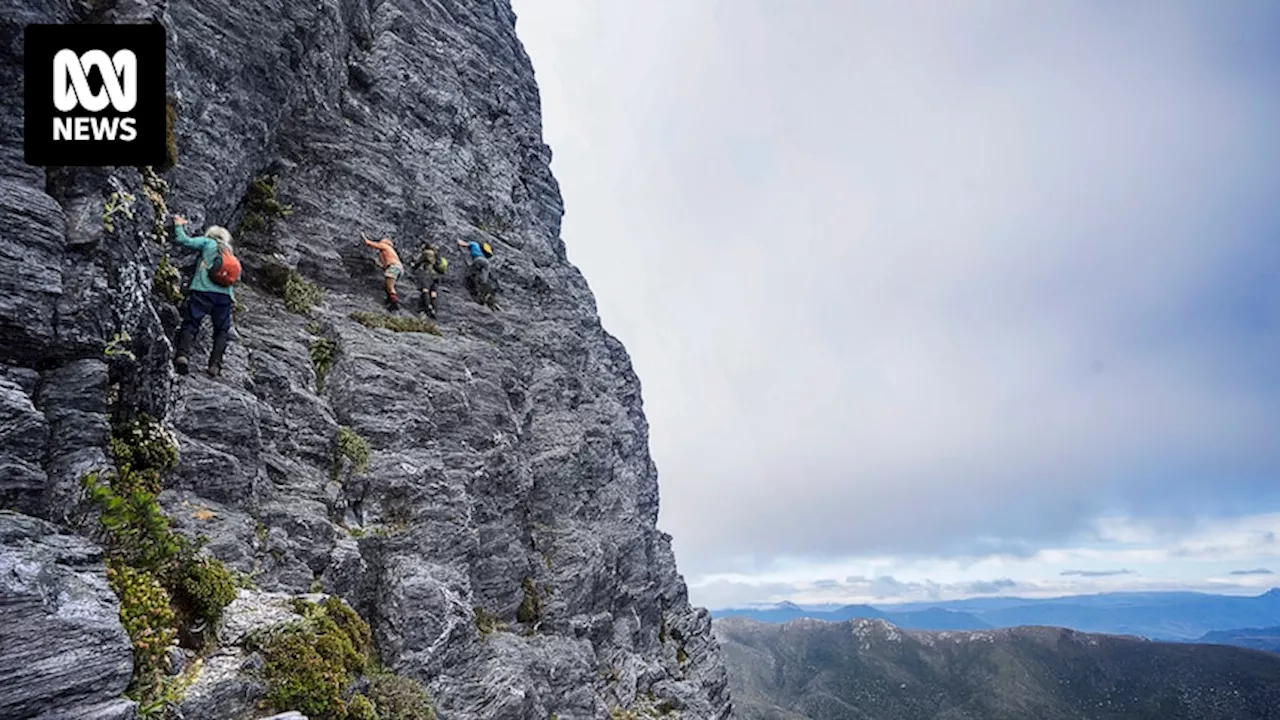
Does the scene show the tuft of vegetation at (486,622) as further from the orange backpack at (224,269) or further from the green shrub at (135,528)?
the orange backpack at (224,269)

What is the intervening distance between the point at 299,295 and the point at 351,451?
21.8ft

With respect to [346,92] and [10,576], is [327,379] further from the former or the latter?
[346,92]

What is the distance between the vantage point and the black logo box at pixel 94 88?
1105cm

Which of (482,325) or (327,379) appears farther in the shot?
(482,325)

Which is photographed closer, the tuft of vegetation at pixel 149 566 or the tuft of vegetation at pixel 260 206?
the tuft of vegetation at pixel 149 566

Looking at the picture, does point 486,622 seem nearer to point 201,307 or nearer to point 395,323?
point 395,323

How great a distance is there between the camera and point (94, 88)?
12453mm

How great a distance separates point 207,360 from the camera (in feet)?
54.5

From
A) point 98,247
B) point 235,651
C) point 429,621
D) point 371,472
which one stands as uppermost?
point 98,247

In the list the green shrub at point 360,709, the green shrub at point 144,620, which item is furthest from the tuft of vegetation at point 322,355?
the green shrub at point 144,620

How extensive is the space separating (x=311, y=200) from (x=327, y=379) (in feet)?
29.5

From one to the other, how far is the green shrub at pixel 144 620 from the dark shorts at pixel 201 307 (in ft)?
22.7

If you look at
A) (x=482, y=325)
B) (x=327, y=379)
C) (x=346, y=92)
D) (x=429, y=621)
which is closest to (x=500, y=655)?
(x=429, y=621)

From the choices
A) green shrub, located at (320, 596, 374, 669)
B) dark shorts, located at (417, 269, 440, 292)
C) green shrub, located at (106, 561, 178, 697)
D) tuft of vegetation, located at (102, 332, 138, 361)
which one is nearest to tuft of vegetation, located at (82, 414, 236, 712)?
green shrub, located at (106, 561, 178, 697)
